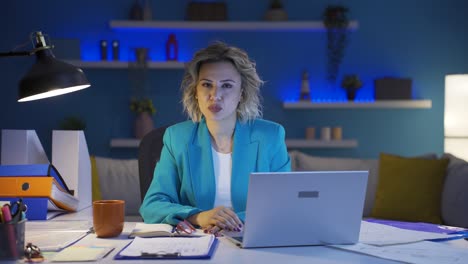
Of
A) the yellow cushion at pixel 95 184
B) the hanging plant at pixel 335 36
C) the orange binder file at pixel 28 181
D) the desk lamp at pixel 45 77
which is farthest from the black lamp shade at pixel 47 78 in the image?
the hanging plant at pixel 335 36

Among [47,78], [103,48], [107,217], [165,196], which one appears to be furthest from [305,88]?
[107,217]

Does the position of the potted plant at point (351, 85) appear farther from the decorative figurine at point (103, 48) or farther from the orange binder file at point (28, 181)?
the orange binder file at point (28, 181)

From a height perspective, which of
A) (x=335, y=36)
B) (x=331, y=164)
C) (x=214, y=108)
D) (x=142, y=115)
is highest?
(x=335, y=36)

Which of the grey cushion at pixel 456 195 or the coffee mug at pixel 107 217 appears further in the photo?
the grey cushion at pixel 456 195

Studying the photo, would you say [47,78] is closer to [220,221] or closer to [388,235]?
[220,221]

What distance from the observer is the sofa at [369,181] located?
3.73 meters

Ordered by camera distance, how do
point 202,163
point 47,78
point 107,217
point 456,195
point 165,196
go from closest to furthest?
1. point 107,217
2. point 47,78
3. point 165,196
4. point 202,163
5. point 456,195

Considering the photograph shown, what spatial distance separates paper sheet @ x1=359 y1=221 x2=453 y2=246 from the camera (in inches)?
59.3

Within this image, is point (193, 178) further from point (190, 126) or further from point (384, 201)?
point (384, 201)

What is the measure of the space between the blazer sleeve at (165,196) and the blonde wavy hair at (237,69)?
168 mm

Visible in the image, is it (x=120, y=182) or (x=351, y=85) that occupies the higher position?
(x=351, y=85)

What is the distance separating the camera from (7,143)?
2.07m

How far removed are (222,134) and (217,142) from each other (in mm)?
34

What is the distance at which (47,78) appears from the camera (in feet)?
5.46
